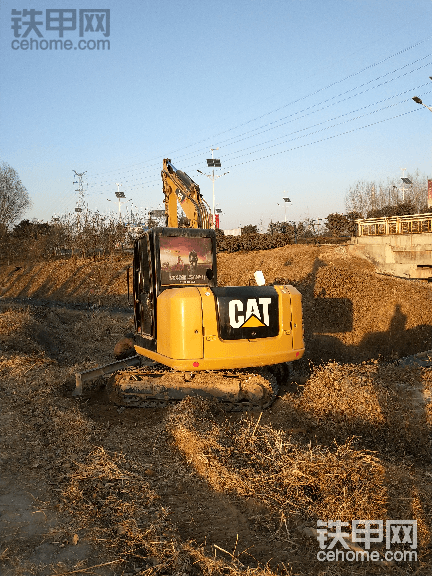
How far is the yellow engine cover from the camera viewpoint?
780 cm

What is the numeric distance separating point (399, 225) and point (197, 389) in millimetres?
17033

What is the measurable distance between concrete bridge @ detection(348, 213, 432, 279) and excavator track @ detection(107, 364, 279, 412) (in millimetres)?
14226

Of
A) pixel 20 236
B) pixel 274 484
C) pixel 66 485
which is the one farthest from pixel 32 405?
pixel 20 236

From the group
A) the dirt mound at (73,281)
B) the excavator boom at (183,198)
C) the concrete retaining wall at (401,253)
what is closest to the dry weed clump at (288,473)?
the excavator boom at (183,198)

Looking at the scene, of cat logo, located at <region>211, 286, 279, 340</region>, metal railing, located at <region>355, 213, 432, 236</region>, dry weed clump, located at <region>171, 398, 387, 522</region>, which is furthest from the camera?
metal railing, located at <region>355, 213, 432, 236</region>

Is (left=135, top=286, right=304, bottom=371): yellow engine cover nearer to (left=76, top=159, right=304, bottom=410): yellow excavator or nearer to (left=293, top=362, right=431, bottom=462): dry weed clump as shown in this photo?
(left=76, top=159, right=304, bottom=410): yellow excavator

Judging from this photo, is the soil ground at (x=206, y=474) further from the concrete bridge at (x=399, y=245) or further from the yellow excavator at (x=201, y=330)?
the concrete bridge at (x=399, y=245)

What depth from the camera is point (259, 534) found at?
4.20 meters

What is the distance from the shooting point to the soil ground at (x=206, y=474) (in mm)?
3867

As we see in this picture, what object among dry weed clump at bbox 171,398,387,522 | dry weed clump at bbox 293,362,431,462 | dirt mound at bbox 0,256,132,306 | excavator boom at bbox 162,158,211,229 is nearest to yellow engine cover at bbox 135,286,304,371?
dry weed clump at bbox 293,362,431,462

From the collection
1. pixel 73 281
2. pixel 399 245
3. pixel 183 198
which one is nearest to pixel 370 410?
pixel 183 198

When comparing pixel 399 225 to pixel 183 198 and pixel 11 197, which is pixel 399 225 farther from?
pixel 11 197

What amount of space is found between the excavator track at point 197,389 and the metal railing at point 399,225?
48.7ft

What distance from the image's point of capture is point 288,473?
502 centimetres
